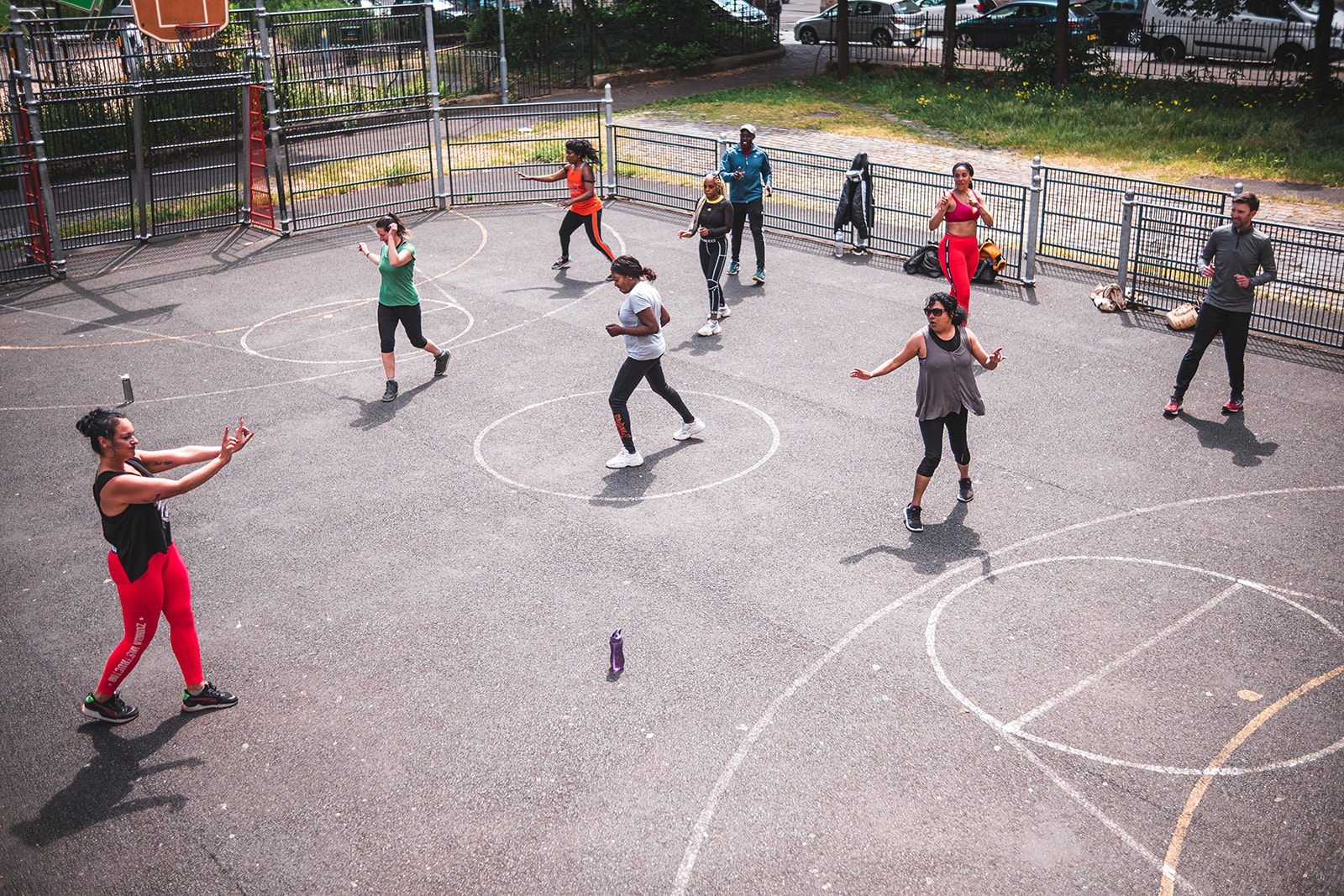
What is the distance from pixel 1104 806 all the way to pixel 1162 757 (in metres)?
0.64

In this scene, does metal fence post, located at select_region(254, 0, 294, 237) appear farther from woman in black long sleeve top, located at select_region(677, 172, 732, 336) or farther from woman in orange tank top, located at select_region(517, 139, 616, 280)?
woman in black long sleeve top, located at select_region(677, 172, 732, 336)

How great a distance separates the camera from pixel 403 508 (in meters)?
9.95

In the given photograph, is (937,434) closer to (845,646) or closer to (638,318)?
(845,646)

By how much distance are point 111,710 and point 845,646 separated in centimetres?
494

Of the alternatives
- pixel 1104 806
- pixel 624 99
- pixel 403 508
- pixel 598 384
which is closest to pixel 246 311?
pixel 598 384

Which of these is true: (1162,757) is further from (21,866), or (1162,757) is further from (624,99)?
(624,99)

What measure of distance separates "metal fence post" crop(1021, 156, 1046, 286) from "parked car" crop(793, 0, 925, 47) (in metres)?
25.5

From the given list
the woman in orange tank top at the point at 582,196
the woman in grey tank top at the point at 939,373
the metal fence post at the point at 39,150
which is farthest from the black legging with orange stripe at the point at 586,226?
the woman in grey tank top at the point at 939,373

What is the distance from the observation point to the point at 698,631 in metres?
7.94

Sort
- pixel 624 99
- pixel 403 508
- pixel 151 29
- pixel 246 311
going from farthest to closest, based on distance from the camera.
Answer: pixel 624 99, pixel 151 29, pixel 246 311, pixel 403 508

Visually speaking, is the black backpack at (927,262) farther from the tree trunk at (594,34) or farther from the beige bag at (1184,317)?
the tree trunk at (594,34)

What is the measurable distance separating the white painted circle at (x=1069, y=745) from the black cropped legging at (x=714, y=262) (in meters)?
6.54

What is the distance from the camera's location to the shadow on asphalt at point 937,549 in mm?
8719

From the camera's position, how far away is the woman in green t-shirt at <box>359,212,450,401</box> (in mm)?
11922
